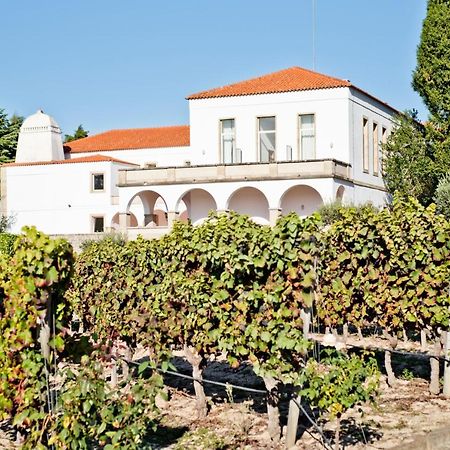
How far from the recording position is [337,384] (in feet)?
23.2

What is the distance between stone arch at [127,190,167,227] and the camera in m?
43.2

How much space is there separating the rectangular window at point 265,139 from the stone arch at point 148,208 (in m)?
5.78

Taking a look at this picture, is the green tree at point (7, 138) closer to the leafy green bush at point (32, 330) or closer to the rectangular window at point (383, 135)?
the rectangular window at point (383, 135)

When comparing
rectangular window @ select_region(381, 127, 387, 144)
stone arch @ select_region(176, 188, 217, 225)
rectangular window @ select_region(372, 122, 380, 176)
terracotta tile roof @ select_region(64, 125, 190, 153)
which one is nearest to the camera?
stone arch @ select_region(176, 188, 217, 225)

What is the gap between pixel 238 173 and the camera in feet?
125

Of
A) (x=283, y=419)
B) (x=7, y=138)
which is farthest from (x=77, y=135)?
(x=283, y=419)

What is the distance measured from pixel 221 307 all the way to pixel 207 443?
1.43 metres

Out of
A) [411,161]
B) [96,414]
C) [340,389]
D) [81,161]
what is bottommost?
[96,414]

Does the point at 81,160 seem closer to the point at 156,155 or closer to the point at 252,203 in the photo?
the point at 156,155

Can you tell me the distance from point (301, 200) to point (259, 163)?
2746mm

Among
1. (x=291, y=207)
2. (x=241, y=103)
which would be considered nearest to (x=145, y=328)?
(x=291, y=207)

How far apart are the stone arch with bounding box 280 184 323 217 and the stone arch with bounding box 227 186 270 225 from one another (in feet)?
3.61

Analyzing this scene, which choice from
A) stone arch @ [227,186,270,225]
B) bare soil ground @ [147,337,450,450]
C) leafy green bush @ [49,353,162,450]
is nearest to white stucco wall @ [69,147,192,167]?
stone arch @ [227,186,270,225]

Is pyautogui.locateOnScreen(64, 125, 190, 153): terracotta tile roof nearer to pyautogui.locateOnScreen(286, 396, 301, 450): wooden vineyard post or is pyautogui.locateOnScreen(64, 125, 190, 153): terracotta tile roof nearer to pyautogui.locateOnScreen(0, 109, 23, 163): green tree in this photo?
pyautogui.locateOnScreen(0, 109, 23, 163): green tree
